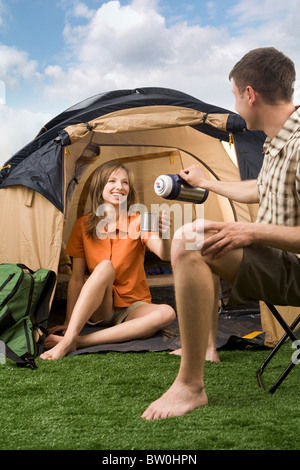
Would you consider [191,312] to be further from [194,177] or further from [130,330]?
[130,330]

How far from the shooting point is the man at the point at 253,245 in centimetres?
139

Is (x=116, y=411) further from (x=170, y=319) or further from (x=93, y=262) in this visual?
(x=93, y=262)

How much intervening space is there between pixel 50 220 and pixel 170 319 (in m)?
0.76

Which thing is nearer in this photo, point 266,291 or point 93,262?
point 266,291

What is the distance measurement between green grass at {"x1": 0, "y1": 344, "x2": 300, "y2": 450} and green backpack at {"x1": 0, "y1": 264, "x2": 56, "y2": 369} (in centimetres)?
12

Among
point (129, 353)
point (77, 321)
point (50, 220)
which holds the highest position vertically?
point (50, 220)

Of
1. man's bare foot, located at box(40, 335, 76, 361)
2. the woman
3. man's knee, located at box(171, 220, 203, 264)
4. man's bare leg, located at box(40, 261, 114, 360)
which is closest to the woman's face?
the woman

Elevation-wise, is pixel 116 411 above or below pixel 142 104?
below

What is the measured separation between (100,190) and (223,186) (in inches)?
42.3

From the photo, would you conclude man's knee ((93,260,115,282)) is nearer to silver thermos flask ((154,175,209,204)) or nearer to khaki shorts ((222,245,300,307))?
silver thermos flask ((154,175,209,204))

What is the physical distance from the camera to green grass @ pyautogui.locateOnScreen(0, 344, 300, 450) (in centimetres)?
126

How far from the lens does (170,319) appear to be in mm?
2445
